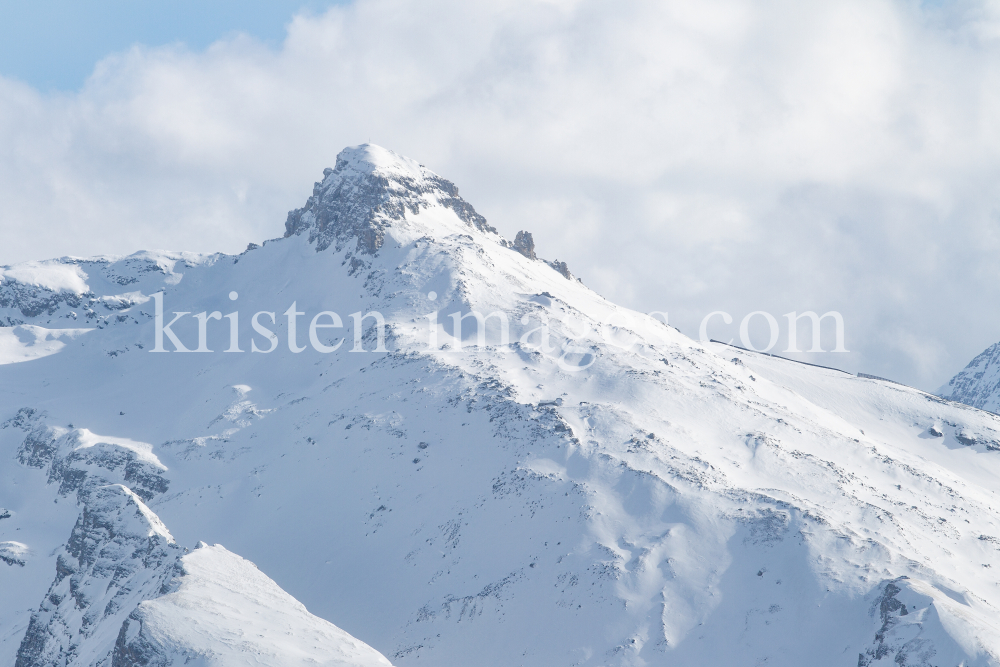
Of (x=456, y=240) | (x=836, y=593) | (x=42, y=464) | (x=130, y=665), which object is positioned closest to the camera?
(x=130, y=665)

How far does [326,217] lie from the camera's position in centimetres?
13500

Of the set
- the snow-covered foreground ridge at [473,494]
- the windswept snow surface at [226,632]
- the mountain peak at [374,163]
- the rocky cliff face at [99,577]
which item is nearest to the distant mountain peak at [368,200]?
the mountain peak at [374,163]

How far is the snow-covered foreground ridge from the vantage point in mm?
66250

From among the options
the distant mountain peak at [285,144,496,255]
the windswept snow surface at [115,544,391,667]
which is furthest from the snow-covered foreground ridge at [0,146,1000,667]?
the distant mountain peak at [285,144,496,255]

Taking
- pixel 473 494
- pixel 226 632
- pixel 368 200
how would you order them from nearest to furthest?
1. pixel 226 632
2. pixel 473 494
3. pixel 368 200

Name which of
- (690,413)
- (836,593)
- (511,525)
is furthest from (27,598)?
(836,593)

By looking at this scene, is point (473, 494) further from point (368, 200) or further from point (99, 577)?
point (368, 200)

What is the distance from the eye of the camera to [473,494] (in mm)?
81312

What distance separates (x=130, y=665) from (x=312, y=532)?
30076 mm

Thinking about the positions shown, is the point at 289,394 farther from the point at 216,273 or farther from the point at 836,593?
the point at 836,593

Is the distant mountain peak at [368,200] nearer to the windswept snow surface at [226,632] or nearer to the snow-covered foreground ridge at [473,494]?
the snow-covered foreground ridge at [473,494]

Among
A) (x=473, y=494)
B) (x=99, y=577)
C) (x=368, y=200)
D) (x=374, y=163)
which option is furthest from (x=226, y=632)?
(x=374, y=163)

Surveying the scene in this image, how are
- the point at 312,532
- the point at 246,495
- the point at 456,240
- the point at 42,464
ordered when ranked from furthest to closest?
the point at 456,240 → the point at 42,464 → the point at 246,495 → the point at 312,532

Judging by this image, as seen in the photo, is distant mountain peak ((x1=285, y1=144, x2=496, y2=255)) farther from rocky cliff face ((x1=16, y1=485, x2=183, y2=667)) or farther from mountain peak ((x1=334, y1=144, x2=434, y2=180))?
rocky cliff face ((x1=16, y1=485, x2=183, y2=667))
